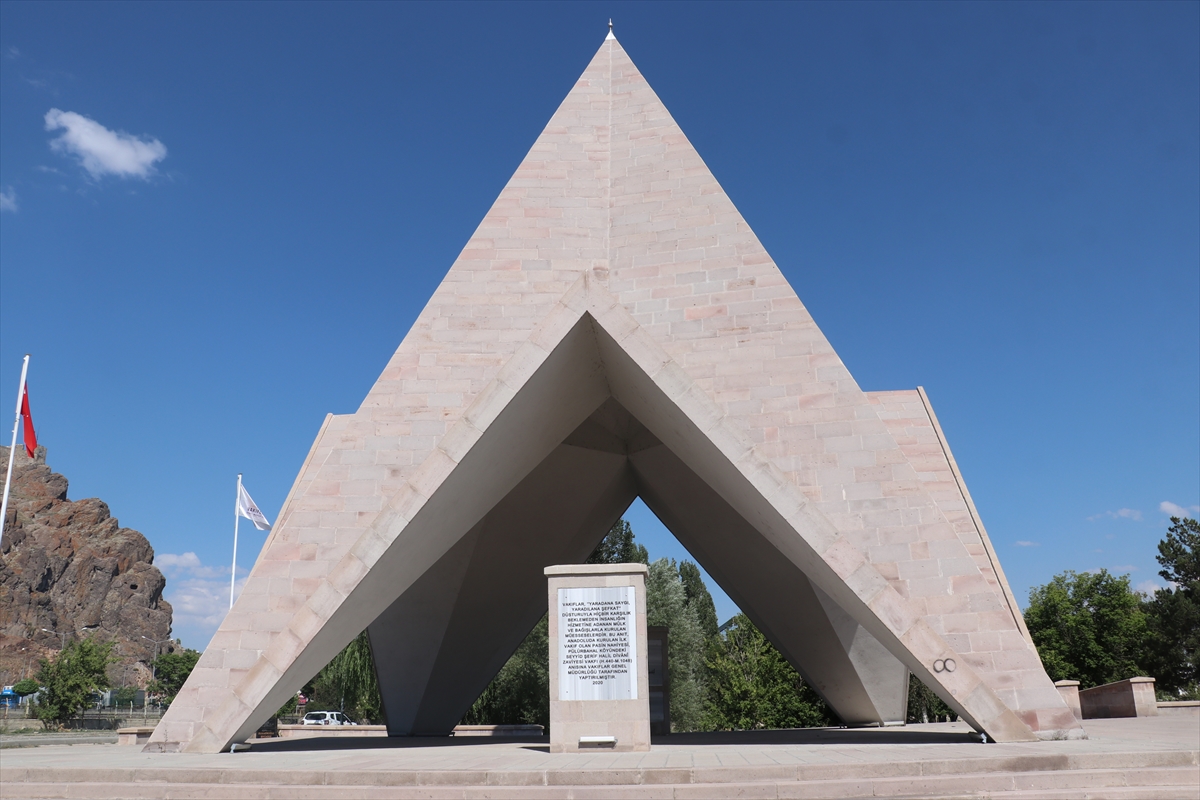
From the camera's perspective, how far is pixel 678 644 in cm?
3047

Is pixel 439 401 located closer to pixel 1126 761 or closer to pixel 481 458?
pixel 481 458

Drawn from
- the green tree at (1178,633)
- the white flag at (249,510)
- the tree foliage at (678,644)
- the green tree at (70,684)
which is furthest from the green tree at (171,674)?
the green tree at (1178,633)

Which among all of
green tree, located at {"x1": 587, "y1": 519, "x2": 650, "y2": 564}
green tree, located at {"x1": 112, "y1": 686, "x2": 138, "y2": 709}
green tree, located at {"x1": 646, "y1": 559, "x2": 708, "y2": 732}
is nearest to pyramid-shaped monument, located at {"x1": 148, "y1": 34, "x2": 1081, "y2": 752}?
green tree, located at {"x1": 646, "y1": 559, "x2": 708, "y2": 732}

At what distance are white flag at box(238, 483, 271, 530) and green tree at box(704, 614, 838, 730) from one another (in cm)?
1697

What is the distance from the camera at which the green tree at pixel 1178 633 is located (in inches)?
1375

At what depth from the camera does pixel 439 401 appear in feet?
35.6

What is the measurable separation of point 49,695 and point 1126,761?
3312 cm

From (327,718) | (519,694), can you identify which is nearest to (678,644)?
(519,694)

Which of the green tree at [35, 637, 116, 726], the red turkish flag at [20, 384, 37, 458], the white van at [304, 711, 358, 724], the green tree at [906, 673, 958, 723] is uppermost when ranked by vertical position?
the red turkish flag at [20, 384, 37, 458]

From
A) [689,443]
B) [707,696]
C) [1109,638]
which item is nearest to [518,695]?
[707,696]

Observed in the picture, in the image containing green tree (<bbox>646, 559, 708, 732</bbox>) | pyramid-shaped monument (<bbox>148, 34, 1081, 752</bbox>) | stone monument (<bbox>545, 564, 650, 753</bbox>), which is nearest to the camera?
stone monument (<bbox>545, 564, 650, 753</bbox>)

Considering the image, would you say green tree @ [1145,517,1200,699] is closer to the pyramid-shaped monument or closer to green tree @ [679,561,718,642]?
green tree @ [679,561,718,642]

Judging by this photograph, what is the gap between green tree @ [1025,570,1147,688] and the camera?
119ft

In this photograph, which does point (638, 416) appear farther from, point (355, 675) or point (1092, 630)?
point (1092, 630)
